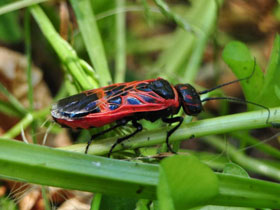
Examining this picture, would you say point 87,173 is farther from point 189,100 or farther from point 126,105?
point 189,100

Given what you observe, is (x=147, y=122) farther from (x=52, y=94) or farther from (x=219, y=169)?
(x=52, y=94)

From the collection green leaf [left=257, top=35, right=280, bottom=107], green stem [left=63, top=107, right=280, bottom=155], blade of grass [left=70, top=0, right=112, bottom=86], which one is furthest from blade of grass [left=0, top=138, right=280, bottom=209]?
blade of grass [left=70, top=0, right=112, bottom=86]

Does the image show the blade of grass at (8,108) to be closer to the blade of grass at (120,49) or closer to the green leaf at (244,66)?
the blade of grass at (120,49)

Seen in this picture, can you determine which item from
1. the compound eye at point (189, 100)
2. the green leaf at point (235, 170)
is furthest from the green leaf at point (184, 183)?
the compound eye at point (189, 100)

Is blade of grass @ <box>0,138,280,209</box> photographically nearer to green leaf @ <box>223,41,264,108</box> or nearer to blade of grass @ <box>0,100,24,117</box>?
green leaf @ <box>223,41,264,108</box>

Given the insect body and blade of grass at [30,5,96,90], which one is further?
blade of grass at [30,5,96,90]

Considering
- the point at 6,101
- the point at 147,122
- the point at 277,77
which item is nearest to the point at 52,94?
the point at 6,101

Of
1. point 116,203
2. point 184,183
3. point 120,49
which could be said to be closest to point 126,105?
point 116,203
